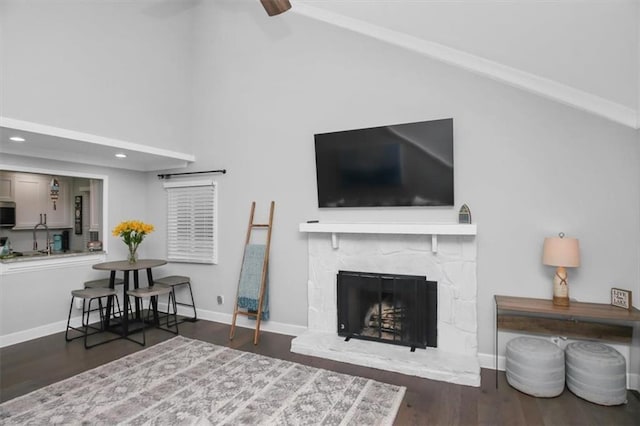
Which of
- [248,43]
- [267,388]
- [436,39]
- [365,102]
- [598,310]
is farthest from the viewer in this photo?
[248,43]

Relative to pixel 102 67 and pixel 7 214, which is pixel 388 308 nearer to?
pixel 102 67

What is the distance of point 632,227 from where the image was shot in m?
2.57

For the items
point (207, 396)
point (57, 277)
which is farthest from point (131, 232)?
point (207, 396)

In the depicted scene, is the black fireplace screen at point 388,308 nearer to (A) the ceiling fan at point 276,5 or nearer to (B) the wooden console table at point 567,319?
(B) the wooden console table at point 567,319

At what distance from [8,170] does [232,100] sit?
248 centimetres

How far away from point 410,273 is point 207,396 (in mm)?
2016

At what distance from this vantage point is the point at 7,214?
380 cm

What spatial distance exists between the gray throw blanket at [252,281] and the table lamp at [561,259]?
2.72 m

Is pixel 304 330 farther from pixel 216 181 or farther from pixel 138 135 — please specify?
pixel 138 135

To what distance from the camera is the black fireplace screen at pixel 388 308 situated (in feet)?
10.4

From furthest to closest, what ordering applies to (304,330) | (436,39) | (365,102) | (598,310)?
(304,330)
(365,102)
(436,39)
(598,310)

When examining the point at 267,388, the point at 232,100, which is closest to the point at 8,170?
the point at 232,100

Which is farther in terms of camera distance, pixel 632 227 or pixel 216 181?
pixel 216 181

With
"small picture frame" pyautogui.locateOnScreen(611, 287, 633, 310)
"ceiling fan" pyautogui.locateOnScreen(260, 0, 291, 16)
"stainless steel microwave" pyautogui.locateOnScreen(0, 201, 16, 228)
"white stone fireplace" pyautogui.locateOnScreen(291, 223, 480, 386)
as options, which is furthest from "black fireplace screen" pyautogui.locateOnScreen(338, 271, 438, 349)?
"stainless steel microwave" pyautogui.locateOnScreen(0, 201, 16, 228)
